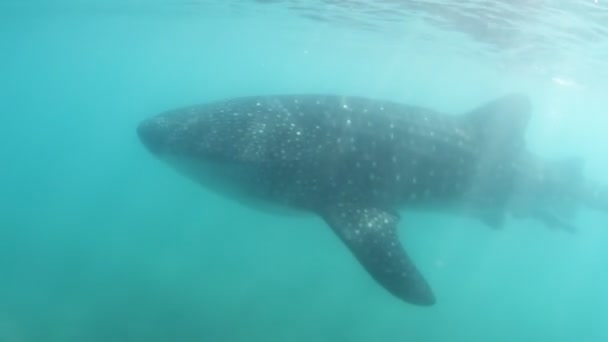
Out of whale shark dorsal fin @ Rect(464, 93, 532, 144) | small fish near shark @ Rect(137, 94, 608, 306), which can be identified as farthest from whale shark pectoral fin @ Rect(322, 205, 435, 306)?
whale shark dorsal fin @ Rect(464, 93, 532, 144)

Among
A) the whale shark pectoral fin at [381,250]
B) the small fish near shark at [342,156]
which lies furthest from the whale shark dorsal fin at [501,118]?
the whale shark pectoral fin at [381,250]

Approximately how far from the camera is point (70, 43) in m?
69.2

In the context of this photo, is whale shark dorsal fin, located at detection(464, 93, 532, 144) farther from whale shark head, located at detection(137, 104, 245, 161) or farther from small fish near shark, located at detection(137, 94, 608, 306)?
whale shark head, located at detection(137, 104, 245, 161)

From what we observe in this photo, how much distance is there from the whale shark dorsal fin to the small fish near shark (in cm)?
2

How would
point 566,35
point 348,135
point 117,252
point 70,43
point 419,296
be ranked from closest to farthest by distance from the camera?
point 419,296 < point 348,135 < point 566,35 < point 117,252 < point 70,43

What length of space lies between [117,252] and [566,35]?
1863 cm

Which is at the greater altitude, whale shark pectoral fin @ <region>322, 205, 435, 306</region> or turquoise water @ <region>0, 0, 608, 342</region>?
whale shark pectoral fin @ <region>322, 205, 435, 306</region>

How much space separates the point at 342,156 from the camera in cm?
723

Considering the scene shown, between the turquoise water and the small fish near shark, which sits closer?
the small fish near shark

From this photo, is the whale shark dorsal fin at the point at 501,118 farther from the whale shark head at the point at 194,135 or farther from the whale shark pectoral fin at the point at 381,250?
the whale shark head at the point at 194,135

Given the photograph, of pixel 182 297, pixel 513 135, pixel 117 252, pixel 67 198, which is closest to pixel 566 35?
pixel 513 135

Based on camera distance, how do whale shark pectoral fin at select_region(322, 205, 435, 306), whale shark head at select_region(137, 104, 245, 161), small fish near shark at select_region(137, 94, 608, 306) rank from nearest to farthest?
whale shark pectoral fin at select_region(322, 205, 435, 306) → small fish near shark at select_region(137, 94, 608, 306) → whale shark head at select_region(137, 104, 245, 161)

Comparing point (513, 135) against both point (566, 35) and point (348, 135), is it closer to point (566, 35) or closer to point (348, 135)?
point (348, 135)

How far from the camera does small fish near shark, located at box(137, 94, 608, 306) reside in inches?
274
